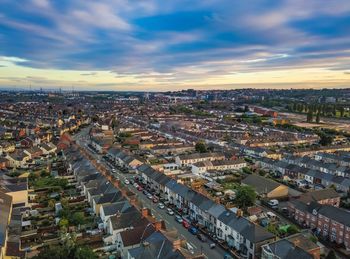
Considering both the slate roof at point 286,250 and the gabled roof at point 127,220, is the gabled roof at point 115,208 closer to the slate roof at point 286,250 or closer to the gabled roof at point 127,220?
the gabled roof at point 127,220

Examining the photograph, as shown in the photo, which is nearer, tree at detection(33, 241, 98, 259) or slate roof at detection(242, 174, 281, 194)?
tree at detection(33, 241, 98, 259)

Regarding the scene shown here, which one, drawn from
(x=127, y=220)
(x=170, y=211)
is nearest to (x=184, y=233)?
(x=170, y=211)

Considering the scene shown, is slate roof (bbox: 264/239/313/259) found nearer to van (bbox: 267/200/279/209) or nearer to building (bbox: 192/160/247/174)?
van (bbox: 267/200/279/209)

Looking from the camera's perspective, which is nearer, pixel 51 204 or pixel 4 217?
pixel 4 217

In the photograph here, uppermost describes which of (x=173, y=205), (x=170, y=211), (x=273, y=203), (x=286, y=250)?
(x=286, y=250)

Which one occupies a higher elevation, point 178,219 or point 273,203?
point 178,219

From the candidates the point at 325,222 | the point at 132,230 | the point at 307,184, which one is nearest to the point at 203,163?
the point at 307,184

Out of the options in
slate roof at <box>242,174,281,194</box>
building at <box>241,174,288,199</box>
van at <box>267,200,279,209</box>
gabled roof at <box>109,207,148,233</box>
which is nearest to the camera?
gabled roof at <box>109,207,148,233</box>

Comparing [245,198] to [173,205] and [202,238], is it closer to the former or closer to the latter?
[173,205]

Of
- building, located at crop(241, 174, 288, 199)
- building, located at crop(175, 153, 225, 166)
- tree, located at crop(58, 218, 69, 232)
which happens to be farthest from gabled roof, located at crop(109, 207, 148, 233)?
building, located at crop(175, 153, 225, 166)

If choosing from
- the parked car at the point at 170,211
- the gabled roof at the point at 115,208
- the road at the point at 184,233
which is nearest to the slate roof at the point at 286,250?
the road at the point at 184,233

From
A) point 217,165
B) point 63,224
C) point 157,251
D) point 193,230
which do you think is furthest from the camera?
point 217,165

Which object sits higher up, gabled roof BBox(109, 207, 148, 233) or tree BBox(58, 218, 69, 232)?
gabled roof BBox(109, 207, 148, 233)
